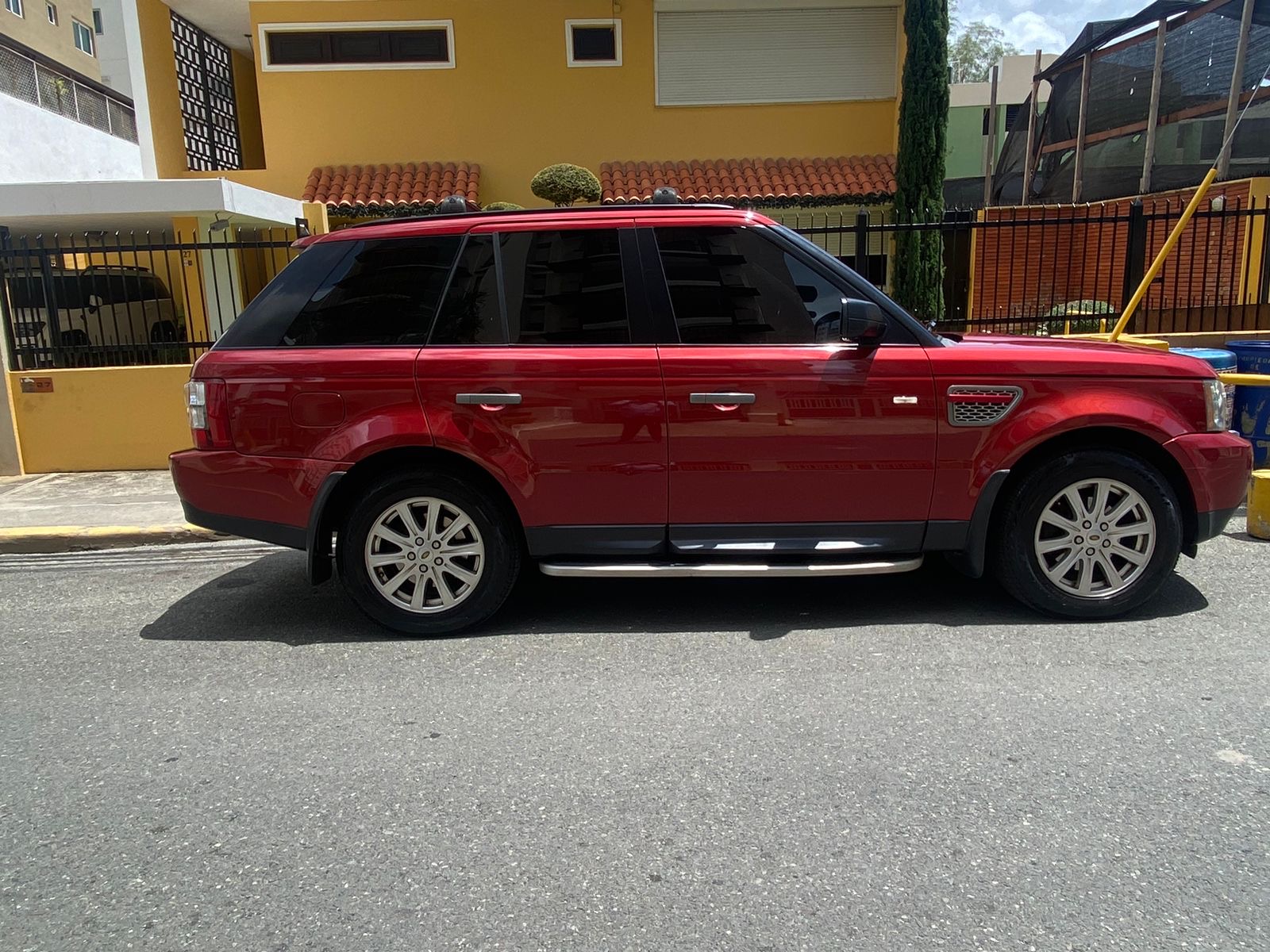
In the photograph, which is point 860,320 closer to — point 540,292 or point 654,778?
point 540,292

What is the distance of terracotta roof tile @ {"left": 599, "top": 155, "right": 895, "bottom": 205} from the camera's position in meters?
13.9

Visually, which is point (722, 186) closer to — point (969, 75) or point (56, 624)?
point (56, 624)

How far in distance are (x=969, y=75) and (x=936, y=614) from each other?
197 feet

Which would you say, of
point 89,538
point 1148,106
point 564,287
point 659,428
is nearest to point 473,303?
point 564,287

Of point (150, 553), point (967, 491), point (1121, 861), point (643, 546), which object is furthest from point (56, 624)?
point (1121, 861)

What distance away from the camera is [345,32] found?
1473cm

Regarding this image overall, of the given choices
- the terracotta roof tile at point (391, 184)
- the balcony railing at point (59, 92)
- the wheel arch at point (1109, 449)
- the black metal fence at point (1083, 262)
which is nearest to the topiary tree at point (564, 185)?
the terracotta roof tile at point (391, 184)

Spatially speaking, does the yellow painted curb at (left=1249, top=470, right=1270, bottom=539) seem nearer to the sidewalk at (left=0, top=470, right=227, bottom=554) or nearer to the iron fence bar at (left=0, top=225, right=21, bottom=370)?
the sidewalk at (left=0, top=470, right=227, bottom=554)

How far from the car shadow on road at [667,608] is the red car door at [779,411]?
1.48 ft

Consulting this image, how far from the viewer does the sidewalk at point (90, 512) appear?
6.68 m

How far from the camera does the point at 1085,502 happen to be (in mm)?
4410

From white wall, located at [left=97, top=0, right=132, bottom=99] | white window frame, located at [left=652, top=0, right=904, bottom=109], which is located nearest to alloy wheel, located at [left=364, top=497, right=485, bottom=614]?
white window frame, located at [left=652, top=0, right=904, bottom=109]

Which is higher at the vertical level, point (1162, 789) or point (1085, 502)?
point (1085, 502)

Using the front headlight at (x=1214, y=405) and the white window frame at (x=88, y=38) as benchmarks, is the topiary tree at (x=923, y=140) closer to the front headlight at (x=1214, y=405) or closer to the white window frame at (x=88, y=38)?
the front headlight at (x=1214, y=405)
